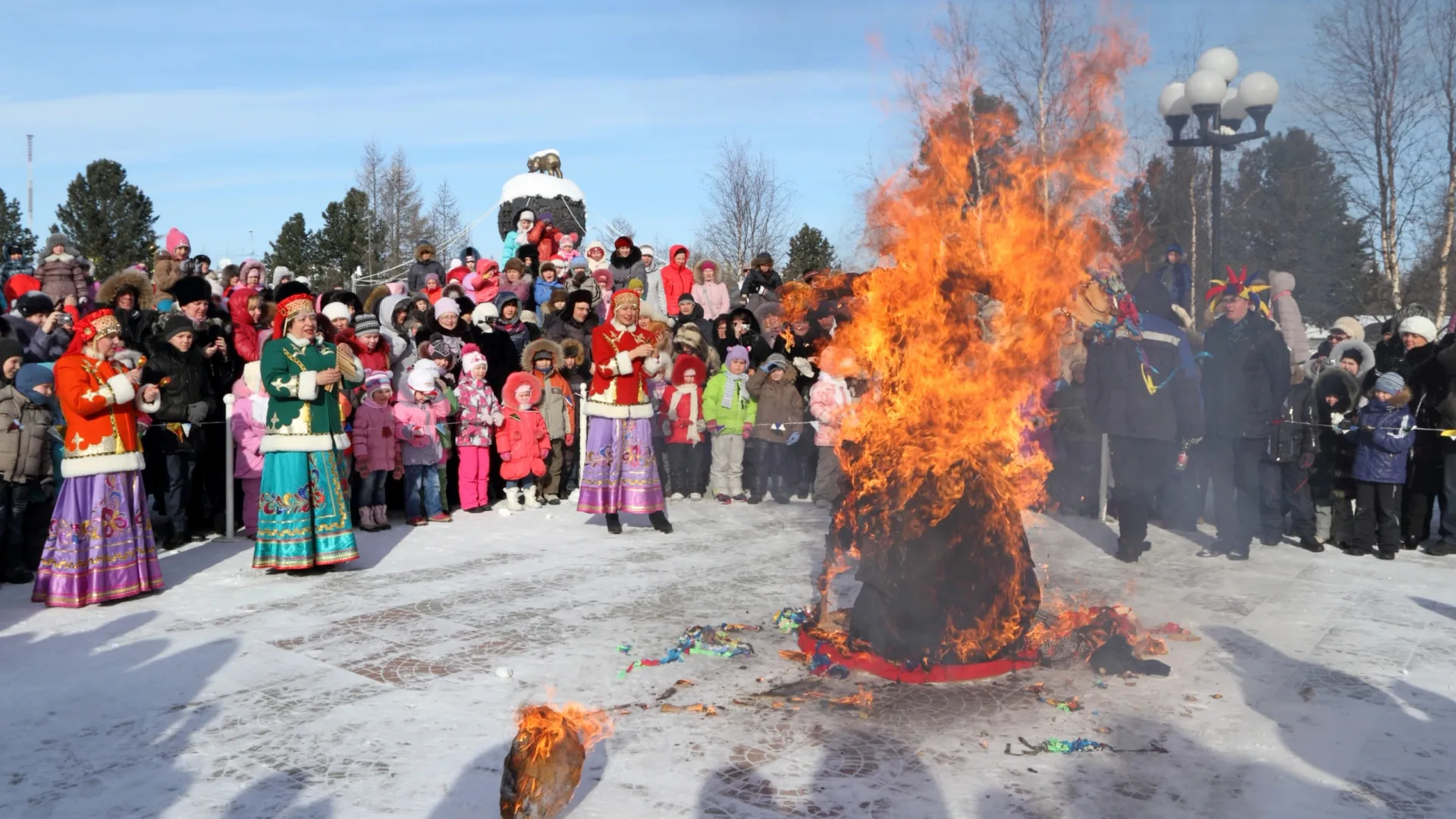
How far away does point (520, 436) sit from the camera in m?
11.4

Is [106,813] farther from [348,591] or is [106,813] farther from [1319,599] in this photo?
[1319,599]

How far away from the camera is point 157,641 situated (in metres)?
6.38

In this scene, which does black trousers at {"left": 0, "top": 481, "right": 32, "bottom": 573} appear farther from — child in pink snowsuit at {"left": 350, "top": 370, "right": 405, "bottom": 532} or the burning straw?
the burning straw

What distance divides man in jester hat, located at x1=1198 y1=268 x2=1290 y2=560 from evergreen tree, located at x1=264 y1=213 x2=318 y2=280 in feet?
112

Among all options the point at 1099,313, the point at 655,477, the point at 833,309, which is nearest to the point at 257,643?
the point at 655,477

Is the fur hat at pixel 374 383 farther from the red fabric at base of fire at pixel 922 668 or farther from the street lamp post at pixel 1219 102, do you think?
the street lamp post at pixel 1219 102

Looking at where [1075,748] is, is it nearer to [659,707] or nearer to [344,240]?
[659,707]

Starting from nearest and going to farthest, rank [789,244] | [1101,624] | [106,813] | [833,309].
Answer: [106,813] → [1101,624] → [833,309] → [789,244]

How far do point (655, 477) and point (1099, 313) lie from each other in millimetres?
4394

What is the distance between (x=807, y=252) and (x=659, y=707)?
74.5ft

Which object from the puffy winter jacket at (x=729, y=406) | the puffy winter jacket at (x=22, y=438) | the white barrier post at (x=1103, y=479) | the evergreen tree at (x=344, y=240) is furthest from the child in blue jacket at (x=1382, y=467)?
the evergreen tree at (x=344, y=240)

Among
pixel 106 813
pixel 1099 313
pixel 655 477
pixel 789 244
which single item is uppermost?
pixel 789 244

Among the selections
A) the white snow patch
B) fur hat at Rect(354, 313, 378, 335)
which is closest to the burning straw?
fur hat at Rect(354, 313, 378, 335)

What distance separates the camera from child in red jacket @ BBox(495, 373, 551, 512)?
11.4 metres
